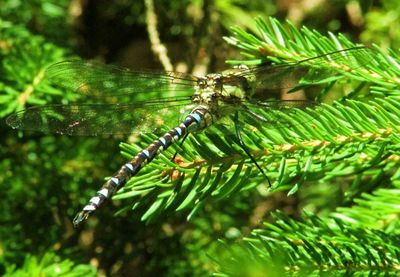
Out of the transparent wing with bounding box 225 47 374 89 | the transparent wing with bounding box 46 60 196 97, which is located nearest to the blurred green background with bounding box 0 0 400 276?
the transparent wing with bounding box 46 60 196 97

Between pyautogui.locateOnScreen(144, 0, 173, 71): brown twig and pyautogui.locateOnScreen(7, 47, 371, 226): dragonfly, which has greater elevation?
pyautogui.locateOnScreen(144, 0, 173, 71): brown twig

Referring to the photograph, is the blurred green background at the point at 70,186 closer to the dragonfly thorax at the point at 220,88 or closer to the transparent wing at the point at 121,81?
the transparent wing at the point at 121,81

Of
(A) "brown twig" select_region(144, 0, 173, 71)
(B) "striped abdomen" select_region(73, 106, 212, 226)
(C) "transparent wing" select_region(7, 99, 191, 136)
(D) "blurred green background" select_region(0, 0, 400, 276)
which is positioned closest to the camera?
(B) "striped abdomen" select_region(73, 106, 212, 226)

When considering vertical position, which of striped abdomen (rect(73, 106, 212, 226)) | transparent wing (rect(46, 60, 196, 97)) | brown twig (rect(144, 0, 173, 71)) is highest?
brown twig (rect(144, 0, 173, 71))

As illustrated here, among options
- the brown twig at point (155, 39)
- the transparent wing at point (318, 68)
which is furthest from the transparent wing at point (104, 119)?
the brown twig at point (155, 39)

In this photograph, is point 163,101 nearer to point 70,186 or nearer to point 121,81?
point 121,81

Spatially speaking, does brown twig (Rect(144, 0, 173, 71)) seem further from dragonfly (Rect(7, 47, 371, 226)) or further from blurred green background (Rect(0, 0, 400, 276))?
dragonfly (Rect(7, 47, 371, 226))

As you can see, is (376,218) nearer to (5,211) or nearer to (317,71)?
(317,71)
